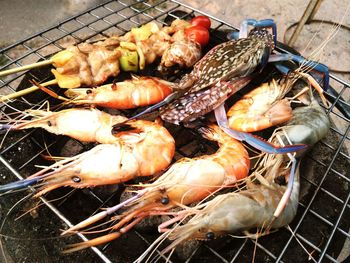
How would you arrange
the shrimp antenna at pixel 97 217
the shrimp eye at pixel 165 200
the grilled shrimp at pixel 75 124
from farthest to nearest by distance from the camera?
1. the grilled shrimp at pixel 75 124
2. the shrimp eye at pixel 165 200
3. the shrimp antenna at pixel 97 217

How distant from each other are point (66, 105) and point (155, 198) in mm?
1266

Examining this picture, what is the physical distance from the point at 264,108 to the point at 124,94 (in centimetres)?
115

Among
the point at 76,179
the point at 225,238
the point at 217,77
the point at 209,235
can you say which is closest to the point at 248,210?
the point at 209,235

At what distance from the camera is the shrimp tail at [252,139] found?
2498mm

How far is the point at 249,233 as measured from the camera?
248cm

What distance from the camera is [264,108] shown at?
3.03 m

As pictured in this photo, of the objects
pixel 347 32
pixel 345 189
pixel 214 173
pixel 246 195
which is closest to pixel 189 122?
pixel 214 173

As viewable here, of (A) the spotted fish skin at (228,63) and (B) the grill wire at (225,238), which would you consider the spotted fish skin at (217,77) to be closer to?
(A) the spotted fish skin at (228,63)

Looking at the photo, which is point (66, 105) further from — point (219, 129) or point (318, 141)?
point (318, 141)

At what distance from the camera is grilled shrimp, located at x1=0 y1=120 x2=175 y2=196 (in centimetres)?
242

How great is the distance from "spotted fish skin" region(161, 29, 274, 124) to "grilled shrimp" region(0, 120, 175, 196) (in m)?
0.37

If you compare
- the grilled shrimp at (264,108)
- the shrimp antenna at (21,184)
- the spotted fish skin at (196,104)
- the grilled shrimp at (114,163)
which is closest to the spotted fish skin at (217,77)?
the spotted fish skin at (196,104)

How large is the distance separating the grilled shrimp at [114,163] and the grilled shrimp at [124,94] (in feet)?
1.25

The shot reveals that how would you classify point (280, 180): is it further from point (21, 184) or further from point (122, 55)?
point (21, 184)
